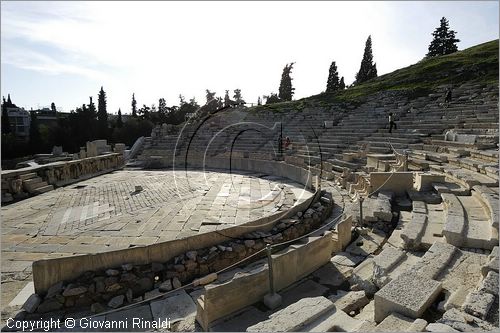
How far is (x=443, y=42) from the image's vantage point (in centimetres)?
4934

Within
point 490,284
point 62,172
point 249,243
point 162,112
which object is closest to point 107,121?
point 162,112

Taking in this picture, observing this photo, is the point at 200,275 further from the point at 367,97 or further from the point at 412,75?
the point at 412,75

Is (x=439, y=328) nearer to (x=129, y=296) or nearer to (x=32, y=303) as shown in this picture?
(x=129, y=296)

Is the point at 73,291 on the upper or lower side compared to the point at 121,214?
lower

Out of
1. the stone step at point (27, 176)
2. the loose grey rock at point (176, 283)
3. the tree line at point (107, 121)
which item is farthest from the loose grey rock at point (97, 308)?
the tree line at point (107, 121)

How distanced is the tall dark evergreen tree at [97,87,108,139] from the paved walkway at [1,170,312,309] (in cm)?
2564

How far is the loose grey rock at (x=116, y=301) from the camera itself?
463 centimetres

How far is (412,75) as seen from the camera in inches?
1307

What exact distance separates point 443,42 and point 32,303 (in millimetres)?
60646

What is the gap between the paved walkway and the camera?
6.09 meters

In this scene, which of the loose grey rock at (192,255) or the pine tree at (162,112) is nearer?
the loose grey rock at (192,255)

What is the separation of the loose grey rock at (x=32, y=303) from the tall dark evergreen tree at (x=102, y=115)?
35.2 m

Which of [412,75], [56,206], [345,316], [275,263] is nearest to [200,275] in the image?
[275,263]

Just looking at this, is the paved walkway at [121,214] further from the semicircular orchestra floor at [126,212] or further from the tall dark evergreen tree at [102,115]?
the tall dark evergreen tree at [102,115]
